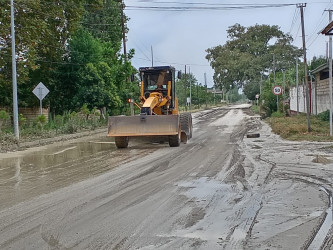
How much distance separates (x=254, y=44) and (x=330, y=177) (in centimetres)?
8028

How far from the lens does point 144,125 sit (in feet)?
58.9

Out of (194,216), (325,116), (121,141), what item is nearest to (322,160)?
(194,216)

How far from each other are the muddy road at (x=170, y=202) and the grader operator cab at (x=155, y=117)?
324 centimetres

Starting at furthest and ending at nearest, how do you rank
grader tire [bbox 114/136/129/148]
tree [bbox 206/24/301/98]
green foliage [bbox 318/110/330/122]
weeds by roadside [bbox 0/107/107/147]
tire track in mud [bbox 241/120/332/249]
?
tree [bbox 206/24/301/98]
green foliage [bbox 318/110/330/122]
weeds by roadside [bbox 0/107/107/147]
grader tire [bbox 114/136/129/148]
tire track in mud [bbox 241/120/332/249]

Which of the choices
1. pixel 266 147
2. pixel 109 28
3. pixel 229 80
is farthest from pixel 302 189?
pixel 229 80

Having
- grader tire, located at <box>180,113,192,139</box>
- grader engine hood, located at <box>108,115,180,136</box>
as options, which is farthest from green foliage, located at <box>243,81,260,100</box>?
grader engine hood, located at <box>108,115,180,136</box>

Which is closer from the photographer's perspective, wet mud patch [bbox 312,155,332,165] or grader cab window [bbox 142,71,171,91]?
wet mud patch [bbox 312,155,332,165]

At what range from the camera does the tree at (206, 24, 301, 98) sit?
84.1 metres

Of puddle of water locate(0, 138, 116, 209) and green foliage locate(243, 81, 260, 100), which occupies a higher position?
green foliage locate(243, 81, 260, 100)

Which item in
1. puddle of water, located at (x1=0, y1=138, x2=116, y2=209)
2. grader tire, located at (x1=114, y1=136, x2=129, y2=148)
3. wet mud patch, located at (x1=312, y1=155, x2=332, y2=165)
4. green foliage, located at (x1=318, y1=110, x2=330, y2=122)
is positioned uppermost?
green foliage, located at (x1=318, y1=110, x2=330, y2=122)

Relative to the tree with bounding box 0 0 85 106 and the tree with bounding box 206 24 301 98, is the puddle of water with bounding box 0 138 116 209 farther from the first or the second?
the tree with bounding box 206 24 301 98

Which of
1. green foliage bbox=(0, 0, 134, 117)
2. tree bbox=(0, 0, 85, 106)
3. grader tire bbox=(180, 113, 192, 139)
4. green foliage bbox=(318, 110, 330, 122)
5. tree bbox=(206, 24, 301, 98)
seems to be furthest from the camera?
tree bbox=(206, 24, 301, 98)

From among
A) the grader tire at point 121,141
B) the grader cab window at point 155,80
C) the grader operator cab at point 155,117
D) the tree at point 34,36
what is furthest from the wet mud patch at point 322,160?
the tree at point 34,36

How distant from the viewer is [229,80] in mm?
88250
